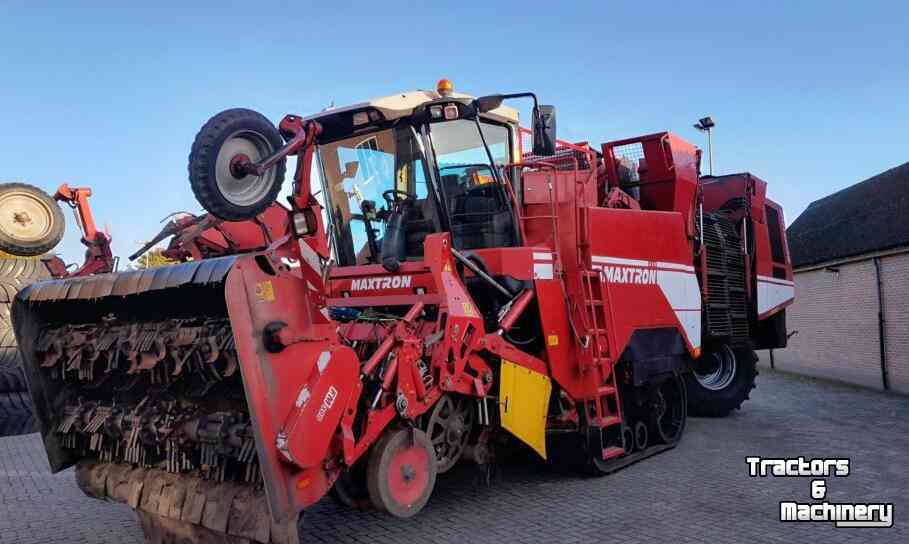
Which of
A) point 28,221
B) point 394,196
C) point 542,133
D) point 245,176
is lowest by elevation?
point 245,176

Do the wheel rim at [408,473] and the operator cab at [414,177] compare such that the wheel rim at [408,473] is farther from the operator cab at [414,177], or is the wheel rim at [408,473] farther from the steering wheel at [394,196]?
the steering wheel at [394,196]

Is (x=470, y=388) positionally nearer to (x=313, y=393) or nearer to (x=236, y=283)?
(x=313, y=393)

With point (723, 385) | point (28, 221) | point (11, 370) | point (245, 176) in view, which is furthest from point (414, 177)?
point (11, 370)

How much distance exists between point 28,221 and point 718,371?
31.7 ft

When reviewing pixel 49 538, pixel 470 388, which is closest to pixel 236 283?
pixel 470 388

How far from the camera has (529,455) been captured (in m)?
7.36

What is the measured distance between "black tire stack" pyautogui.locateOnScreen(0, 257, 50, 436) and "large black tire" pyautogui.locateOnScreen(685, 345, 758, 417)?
9.68m

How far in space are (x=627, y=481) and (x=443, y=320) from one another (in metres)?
2.69

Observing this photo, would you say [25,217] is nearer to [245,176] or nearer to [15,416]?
[15,416]

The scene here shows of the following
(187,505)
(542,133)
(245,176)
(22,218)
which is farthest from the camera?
(22,218)

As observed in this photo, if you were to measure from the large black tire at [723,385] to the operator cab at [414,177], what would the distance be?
524cm

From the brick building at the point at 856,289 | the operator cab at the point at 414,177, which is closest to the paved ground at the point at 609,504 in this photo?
the operator cab at the point at 414,177

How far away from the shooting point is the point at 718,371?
10.5m

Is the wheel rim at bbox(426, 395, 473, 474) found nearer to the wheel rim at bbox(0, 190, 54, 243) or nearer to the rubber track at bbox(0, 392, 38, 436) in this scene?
the wheel rim at bbox(0, 190, 54, 243)
